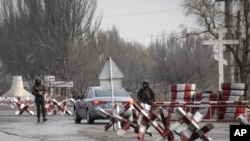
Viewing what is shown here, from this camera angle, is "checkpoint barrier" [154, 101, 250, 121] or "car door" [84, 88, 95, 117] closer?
"checkpoint barrier" [154, 101, 250, 121]

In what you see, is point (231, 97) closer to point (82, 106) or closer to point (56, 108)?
point (82, 106)

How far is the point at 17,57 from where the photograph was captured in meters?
103

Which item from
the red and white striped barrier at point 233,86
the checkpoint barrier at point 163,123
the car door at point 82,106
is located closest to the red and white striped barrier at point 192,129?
the checkpoint barrier at point 163,123

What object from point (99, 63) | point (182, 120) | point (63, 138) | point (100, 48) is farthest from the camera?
point (99, 63)

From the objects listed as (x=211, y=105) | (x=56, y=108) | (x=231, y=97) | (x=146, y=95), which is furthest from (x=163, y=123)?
(x=56, y=108)

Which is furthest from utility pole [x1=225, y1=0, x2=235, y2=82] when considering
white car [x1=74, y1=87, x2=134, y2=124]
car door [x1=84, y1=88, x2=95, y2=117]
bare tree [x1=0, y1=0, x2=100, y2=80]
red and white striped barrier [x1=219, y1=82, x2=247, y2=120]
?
bare tree [x1=0, y1=0, x2=100, y2=80]

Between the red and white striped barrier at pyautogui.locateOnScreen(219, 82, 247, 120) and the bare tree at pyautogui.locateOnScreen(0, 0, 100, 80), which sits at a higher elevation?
the bare tree at pyautogui.locateOnScreen(0, 0, 100, 80)

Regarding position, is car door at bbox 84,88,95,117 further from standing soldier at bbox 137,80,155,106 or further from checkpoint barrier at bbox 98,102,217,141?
checkpoint barrier at bbox 98,102,217,141

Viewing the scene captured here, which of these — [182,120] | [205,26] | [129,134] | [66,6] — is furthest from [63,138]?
[66,6]

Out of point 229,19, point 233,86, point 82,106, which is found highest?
point 229,19

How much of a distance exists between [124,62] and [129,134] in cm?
11245

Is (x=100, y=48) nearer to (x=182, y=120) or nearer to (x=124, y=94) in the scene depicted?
(x=124, y=94)

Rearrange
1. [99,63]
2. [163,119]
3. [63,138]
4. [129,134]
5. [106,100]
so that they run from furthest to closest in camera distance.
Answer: [99,63] < [106,100] < [129,134] < [63,138] < [163,119]

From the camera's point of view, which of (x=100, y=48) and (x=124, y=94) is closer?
(x=124, y=94)
